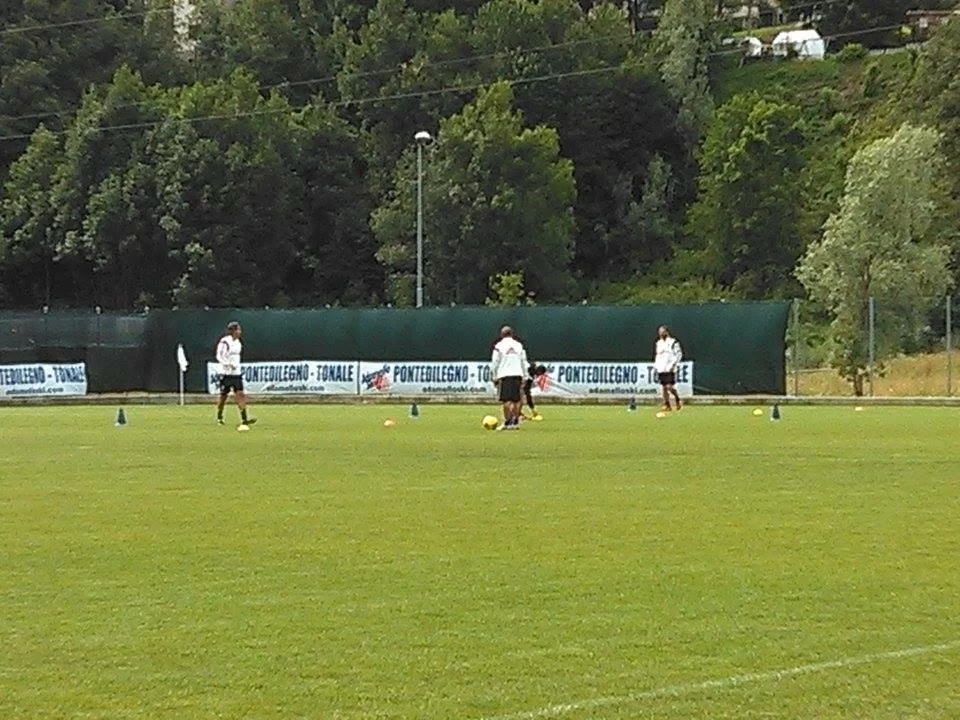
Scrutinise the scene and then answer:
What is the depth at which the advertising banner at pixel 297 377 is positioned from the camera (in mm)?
48438

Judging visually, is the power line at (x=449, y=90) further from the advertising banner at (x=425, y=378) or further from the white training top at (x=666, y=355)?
the white training top at (x=666, y=355)

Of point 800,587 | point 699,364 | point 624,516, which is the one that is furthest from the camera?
point 699,364

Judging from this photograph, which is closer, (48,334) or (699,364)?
(699,364)

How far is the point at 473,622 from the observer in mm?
9562

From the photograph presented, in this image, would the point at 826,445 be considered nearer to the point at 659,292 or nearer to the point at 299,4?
the point at 659,292

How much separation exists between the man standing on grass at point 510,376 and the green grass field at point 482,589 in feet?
28.4

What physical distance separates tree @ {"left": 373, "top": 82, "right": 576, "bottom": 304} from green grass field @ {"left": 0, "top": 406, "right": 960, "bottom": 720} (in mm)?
68454

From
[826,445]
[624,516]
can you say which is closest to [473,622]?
[624,516]

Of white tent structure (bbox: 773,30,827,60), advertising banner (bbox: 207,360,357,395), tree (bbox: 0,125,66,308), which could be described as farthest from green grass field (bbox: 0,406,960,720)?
white tent structure (bbox: 773,30,827,60)

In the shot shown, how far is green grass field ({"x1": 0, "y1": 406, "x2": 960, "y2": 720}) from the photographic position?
25.7 ft

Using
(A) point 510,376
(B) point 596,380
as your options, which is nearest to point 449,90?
(B) point 596,380

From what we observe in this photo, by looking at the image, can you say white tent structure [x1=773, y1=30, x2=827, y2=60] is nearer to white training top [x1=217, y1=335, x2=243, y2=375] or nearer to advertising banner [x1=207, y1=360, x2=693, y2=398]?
advertising banner [x1=207, y1=360, x2=693, y2=398]

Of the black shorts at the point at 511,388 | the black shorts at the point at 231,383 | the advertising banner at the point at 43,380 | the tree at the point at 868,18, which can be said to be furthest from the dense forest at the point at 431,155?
the black shorts at the point at 511,388

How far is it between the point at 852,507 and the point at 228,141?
254 feet
